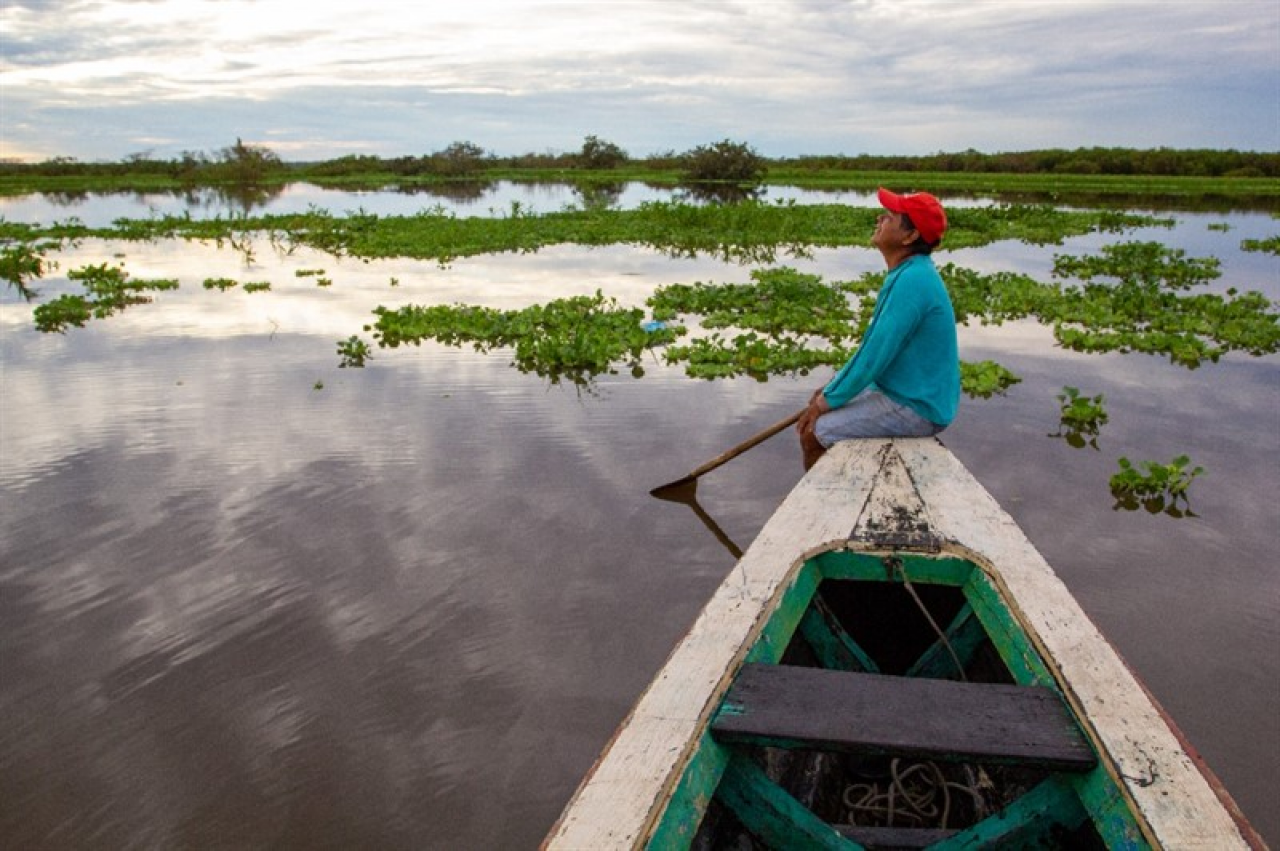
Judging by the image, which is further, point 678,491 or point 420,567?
point 678,491

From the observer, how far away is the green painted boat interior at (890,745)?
200 cm

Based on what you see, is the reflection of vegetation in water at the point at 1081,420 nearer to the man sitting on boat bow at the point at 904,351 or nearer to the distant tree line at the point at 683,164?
the man sitting on boat bow at the point at 904,351

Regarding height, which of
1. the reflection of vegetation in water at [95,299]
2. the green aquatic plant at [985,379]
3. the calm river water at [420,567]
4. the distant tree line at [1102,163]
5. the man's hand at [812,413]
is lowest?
the calm river water at [420,567]

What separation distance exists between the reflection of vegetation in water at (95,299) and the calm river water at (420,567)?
1794mm

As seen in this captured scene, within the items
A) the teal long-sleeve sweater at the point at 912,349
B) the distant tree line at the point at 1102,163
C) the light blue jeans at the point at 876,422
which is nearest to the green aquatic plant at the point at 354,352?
the light blue jeans at the point at 876,422

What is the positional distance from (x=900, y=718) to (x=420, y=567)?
3.15 meters

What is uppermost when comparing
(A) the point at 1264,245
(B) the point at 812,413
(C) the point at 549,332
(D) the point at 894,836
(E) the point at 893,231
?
(E) the point at 893,231

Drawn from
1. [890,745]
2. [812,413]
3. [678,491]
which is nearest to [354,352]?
[678,491]

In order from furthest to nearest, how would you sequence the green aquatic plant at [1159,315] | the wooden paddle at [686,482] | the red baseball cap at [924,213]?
the green aquatic plant at [1159,315], the wooden paddle at [686,482], the red baseball cap at [924,213]

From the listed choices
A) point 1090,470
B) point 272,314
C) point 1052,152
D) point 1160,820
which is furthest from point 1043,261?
point 1052,152

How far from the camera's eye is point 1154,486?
18.2 ft

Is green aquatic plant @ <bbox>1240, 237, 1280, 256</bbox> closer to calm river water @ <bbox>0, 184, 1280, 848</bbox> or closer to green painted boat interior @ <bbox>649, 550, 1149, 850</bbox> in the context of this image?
calm river water @ <bbox>0, 184, 1280, 848</bbox>

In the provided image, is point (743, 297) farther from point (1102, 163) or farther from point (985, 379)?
point (1102, 163)

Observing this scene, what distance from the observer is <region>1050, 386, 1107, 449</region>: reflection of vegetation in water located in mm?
6586
